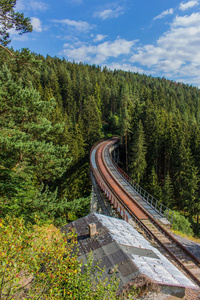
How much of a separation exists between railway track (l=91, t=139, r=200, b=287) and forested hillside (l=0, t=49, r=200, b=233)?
4.57m

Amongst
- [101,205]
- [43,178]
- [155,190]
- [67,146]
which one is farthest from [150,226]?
[155,190]

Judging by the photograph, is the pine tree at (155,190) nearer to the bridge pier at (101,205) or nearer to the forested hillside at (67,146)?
the forested hillside at (67,146)

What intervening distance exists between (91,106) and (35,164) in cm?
4504

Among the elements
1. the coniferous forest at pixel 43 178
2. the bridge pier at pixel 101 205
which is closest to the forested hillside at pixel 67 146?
the coniferous forest at pixel 43 178

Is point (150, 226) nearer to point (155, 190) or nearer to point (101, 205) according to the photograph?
point (101, 205)

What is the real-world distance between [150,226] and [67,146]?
9.77 m

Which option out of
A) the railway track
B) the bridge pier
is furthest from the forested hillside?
the railway track

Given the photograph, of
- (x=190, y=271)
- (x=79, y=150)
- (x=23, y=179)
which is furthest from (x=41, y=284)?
(x=79, y=150)

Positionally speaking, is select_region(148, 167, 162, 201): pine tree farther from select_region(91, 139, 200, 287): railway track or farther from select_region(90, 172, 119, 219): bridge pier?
select_region(90, 172, 119, 219): bridge pier

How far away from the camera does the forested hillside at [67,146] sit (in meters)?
10.5

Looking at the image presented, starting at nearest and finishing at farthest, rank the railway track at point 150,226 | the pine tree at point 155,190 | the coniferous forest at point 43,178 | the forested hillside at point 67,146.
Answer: the coniferous forest at point 43,178 → the forested hillside at point 67,146 → the railway track at point 150,226 → the pine tree at point 155,190

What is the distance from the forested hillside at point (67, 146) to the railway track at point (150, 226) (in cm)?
457

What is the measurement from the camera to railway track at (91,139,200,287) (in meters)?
10.9

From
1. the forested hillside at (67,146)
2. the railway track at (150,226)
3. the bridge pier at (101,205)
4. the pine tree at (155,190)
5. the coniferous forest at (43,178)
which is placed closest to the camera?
the coniferous forest at (43,178)
